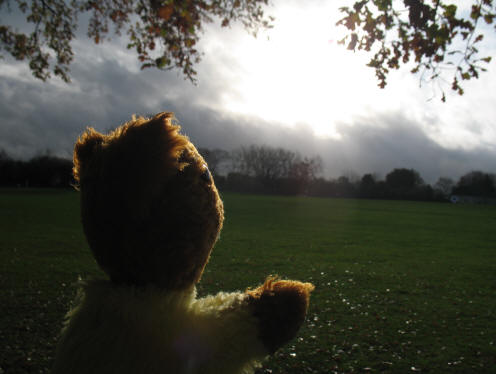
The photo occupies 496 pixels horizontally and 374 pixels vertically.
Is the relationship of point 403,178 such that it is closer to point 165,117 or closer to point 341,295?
point 341,295

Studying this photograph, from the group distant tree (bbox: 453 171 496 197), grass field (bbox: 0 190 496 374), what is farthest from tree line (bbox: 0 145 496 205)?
grass field (bbox: 0 190 496 374)

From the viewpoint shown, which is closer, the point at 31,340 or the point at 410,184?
the point at 31,340

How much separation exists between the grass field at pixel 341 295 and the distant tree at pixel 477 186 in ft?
297

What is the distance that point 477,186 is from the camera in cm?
9250

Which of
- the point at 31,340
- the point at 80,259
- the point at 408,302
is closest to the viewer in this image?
the point at 31,340

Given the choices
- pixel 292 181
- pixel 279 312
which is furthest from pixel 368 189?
pixel 279 312

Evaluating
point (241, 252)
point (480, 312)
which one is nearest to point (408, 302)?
point (480, 312)

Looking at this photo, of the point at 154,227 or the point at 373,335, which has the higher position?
the point at 154,227

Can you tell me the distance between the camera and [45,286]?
7.41 meters

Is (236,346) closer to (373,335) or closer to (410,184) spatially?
(373,335)

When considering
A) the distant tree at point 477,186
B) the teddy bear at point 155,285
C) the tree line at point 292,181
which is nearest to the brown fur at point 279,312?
the teddy bear at point 155,285

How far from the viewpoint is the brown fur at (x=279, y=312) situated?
1.83m

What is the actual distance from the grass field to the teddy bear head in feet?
2.75

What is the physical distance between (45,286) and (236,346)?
724cm
